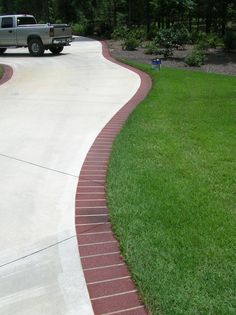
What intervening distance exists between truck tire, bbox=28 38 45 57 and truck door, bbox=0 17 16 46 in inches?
37.4

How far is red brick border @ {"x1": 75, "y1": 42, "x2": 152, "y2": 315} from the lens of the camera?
340cm

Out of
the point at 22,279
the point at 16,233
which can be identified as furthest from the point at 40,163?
the point at 22,279

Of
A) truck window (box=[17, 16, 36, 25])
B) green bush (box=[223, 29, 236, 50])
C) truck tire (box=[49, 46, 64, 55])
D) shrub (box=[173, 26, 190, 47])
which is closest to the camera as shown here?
shrub (box=[173, 26, 190, 47])

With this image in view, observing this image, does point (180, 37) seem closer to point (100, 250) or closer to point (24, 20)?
point (24, 20)

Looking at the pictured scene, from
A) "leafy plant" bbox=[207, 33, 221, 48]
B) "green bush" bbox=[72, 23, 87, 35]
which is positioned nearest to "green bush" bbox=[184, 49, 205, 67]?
"leafy plant" bbox=[207, 33, 221, 48]

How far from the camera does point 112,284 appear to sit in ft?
11.9

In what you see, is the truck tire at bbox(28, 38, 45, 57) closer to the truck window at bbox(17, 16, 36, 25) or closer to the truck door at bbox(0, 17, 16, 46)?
the truck door at bbox(0, 17, 16, 46)

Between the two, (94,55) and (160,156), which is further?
(94,55)

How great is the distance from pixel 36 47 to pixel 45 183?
18351 mm

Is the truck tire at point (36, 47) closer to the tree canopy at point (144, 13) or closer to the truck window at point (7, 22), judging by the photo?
the truck window at point (7, 22)

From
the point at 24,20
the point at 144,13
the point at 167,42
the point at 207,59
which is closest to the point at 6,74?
the point at 167,42

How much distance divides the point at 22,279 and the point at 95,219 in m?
1.17

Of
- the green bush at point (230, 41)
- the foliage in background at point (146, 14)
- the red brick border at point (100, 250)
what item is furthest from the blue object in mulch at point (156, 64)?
the foliage in background at point (146, 14)

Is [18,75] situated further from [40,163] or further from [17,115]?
[40,163]
